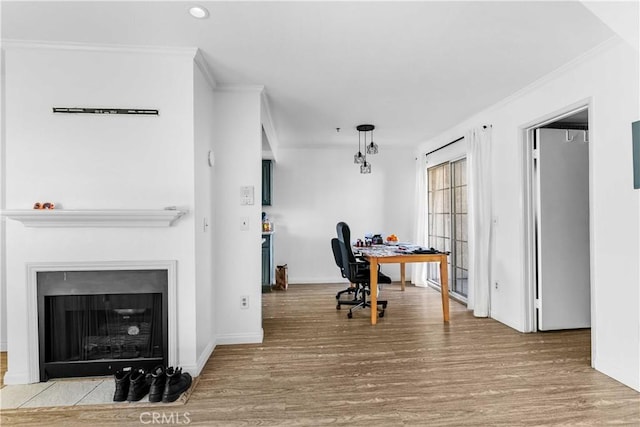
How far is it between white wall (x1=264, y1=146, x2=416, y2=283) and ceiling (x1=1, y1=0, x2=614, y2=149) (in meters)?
2.60

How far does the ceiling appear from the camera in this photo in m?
2.02

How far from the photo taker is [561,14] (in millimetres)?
2090

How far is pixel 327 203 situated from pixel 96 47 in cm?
424

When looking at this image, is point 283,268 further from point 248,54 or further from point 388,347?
point 248,54

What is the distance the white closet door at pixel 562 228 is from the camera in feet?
11.3

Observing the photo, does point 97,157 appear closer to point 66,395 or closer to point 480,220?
point 66,395

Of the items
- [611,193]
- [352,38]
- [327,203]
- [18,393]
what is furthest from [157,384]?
[327,203]

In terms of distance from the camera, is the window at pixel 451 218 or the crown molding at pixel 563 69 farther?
the window at pixel 451 218

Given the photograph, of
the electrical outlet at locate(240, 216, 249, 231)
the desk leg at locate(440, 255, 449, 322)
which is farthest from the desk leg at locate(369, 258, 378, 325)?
the electrical outlet at locate(240, 216, 249, 231)

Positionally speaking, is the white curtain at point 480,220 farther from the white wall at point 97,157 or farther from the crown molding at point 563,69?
the white wall at point 97,157

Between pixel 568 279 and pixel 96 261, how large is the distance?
435 centimetres

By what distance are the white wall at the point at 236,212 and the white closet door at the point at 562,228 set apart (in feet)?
9.45

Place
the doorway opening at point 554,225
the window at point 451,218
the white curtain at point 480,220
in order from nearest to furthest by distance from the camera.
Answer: the doorway opening at point 554,225
the white curtain at point 480,220
the window at point 451,218

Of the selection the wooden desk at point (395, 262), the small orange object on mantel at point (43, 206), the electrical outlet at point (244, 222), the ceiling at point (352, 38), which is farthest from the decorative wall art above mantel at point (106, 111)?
the wooden desk at point (395, 262)
